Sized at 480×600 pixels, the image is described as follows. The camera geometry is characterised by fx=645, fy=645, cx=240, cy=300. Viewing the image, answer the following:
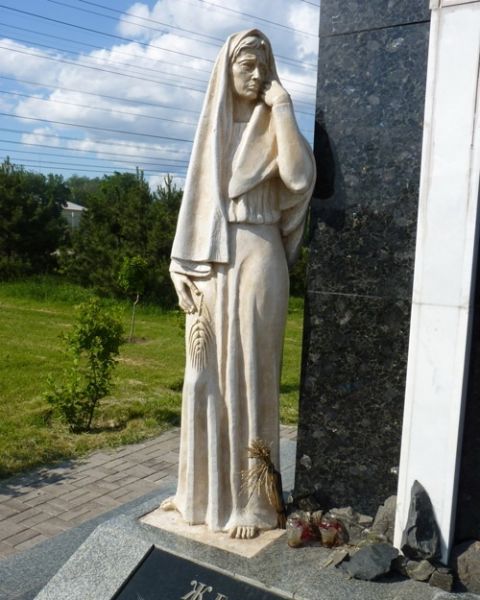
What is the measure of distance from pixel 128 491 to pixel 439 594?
3274 millimetres

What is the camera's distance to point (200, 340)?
10.3ft

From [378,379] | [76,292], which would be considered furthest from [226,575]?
[76,292]

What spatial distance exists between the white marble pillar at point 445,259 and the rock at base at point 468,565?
59 millimetres

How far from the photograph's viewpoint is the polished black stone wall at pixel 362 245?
9.70 feet

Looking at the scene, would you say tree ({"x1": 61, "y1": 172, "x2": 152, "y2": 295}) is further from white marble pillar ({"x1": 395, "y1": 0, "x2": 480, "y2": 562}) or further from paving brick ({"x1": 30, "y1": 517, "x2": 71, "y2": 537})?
white marble pillar ({"x1": 395, "y1": 0, "x2": 480, "y2": 562})

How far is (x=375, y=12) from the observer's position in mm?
3006

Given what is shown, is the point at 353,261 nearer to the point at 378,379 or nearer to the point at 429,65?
the point at 378,379

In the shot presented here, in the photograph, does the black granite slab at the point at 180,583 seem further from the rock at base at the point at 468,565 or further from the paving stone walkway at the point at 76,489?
the paving stone walkway at the point at 76,489

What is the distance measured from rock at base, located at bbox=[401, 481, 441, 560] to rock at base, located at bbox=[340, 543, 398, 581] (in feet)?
0.25

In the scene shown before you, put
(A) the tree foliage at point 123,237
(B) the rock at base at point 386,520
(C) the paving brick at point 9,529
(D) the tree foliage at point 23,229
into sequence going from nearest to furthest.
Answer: (B) the rock at base at point 386,520 → (C) the paving brick at point 9,529 → (A) the tree foliage at point 123,237 → (D) the tree foliage at point 23,229

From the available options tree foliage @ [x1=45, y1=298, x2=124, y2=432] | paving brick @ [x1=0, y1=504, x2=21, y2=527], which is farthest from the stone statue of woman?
tree foliage @ [x1=45, y1=298, x2=124, y2=432]

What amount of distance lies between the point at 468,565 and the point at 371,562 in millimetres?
423

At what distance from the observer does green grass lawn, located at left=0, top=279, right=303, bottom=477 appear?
6.38 metres

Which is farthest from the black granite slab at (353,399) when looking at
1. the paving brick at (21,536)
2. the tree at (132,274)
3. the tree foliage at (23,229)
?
the tree foliage at (23,229)
